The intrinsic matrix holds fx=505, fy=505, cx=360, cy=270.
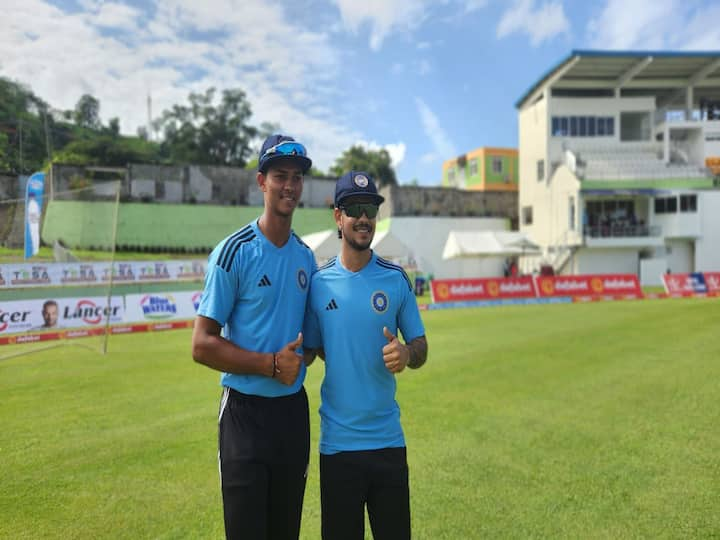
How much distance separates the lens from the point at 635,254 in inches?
1613

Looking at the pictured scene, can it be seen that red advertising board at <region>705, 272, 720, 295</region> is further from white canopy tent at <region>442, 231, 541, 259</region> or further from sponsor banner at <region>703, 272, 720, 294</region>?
white canopy tent at <region>442, 231, 541, 259</region>

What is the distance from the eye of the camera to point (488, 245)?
34.6 m

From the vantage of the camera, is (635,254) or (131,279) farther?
(635,254)

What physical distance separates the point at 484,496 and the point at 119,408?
19.5 feet

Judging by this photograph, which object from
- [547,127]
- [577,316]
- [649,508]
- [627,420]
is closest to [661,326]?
[577,316]

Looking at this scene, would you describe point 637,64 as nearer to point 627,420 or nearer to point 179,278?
point 179,278

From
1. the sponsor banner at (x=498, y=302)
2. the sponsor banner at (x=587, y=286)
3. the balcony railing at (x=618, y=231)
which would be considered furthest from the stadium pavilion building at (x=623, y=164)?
the sponsor banner at (x=498, y=302)

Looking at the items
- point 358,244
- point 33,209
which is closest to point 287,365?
point 358,244

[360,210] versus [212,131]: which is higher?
[212,131]

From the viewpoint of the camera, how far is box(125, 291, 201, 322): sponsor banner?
733 inches

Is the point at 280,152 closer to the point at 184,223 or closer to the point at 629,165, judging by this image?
the point at 629,165

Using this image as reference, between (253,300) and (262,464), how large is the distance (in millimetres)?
909

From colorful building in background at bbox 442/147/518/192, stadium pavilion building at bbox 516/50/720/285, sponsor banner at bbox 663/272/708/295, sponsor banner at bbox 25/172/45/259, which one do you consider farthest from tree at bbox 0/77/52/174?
colorful building in background at bbox 442/147/518/192

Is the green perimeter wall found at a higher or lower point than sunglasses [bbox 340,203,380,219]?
higher
